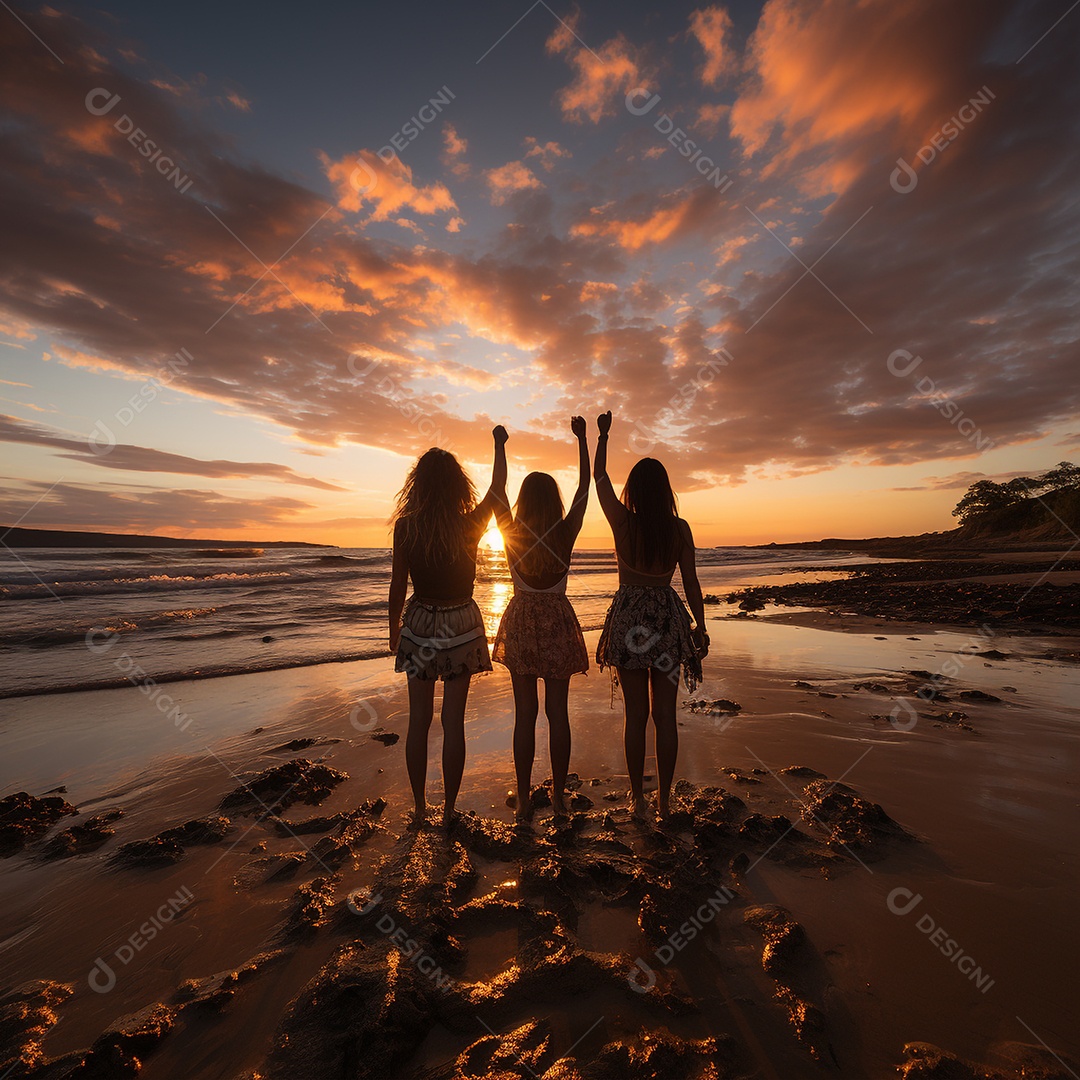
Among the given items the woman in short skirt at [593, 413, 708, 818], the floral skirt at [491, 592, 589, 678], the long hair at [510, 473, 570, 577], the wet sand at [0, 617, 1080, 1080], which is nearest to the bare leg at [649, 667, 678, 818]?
the woman in short skirt at [593, 413, 708, 818]

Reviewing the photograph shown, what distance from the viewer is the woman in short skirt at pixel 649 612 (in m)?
3.72

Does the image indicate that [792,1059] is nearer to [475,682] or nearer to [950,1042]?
[950,1042]

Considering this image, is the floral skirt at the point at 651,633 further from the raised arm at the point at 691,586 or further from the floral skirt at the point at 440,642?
the floral skirt at the point at 440,642

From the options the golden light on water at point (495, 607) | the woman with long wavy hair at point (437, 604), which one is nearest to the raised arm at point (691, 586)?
the woman with long wavy hair at point (437, 604)

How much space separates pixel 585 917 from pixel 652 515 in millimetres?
2551

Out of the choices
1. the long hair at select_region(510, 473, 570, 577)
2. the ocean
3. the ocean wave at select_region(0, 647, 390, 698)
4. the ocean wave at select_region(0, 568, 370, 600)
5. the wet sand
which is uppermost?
the long hair at select_region(510, 473, 570, 577)

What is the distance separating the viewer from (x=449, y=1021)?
1967 millimetres

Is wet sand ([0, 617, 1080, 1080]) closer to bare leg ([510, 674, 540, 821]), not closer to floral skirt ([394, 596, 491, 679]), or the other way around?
bare leg ([510, 674, 540, 821])

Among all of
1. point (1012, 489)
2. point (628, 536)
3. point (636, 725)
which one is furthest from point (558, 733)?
point (1012, 489)

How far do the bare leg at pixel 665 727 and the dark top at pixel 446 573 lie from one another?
162cm

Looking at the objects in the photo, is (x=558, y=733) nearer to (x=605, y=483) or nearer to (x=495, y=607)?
(x=605, y=483)

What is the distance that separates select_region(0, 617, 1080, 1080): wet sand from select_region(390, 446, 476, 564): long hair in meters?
2.03

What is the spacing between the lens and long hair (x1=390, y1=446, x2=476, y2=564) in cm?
376

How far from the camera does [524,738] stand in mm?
3703
